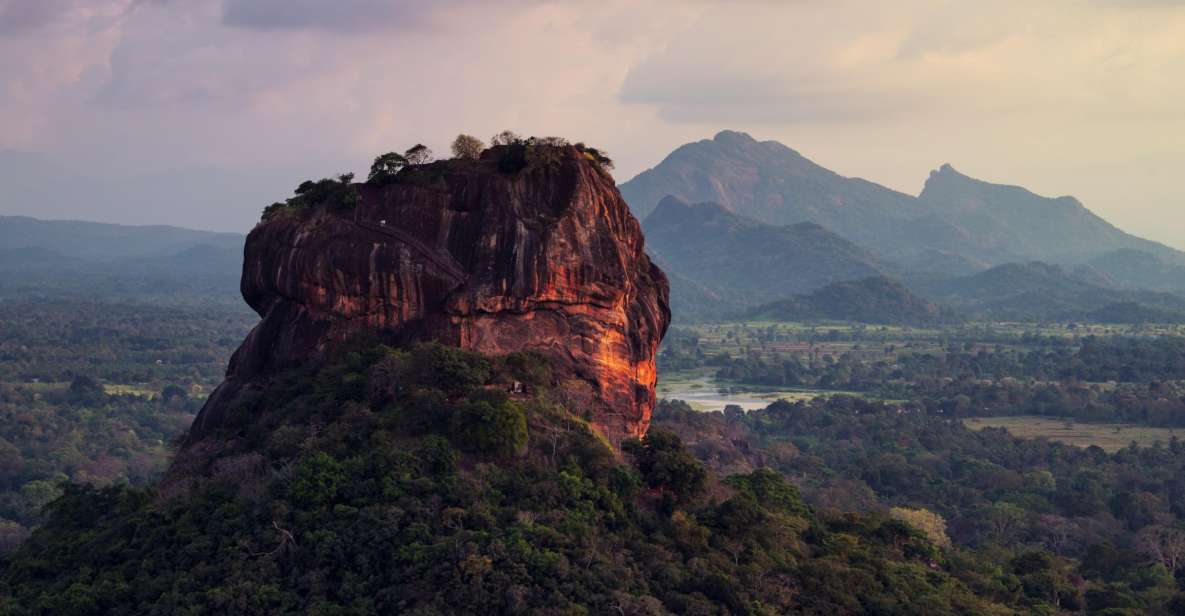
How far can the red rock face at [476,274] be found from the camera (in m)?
36.2

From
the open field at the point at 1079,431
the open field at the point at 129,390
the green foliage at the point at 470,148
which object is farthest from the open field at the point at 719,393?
the green foliage at the point at 470,148

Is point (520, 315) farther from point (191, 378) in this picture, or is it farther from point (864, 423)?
point (191, 378)

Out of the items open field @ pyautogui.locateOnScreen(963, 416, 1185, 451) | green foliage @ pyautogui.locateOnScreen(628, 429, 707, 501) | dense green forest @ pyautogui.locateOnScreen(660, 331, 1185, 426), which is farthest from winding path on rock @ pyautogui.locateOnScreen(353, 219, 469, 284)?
dense green forest @ pyautogui.locateOnScreen(660, 331, 1185, 426)

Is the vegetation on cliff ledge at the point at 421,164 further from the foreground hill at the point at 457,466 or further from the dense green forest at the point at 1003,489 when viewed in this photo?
the dense green forest at the point at 1003,489

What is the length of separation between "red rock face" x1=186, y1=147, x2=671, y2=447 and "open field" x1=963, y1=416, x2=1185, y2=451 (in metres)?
63.7

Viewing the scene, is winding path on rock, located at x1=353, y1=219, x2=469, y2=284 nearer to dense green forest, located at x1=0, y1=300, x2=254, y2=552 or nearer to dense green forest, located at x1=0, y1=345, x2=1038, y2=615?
dense green forest, located at x1=0, y1=345, x2=1038, y2=615

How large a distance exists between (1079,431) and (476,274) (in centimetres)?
7618

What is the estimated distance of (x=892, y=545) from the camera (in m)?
37.9

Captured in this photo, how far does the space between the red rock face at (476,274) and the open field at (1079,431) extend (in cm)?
6372

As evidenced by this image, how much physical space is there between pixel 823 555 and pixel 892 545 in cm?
560

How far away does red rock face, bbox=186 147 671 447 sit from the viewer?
119ft

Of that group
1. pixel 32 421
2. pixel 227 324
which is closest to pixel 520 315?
pixel 32 421

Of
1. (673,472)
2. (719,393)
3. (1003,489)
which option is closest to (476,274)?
(673,472)

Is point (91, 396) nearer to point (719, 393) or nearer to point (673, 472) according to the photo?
point (719, 393)
